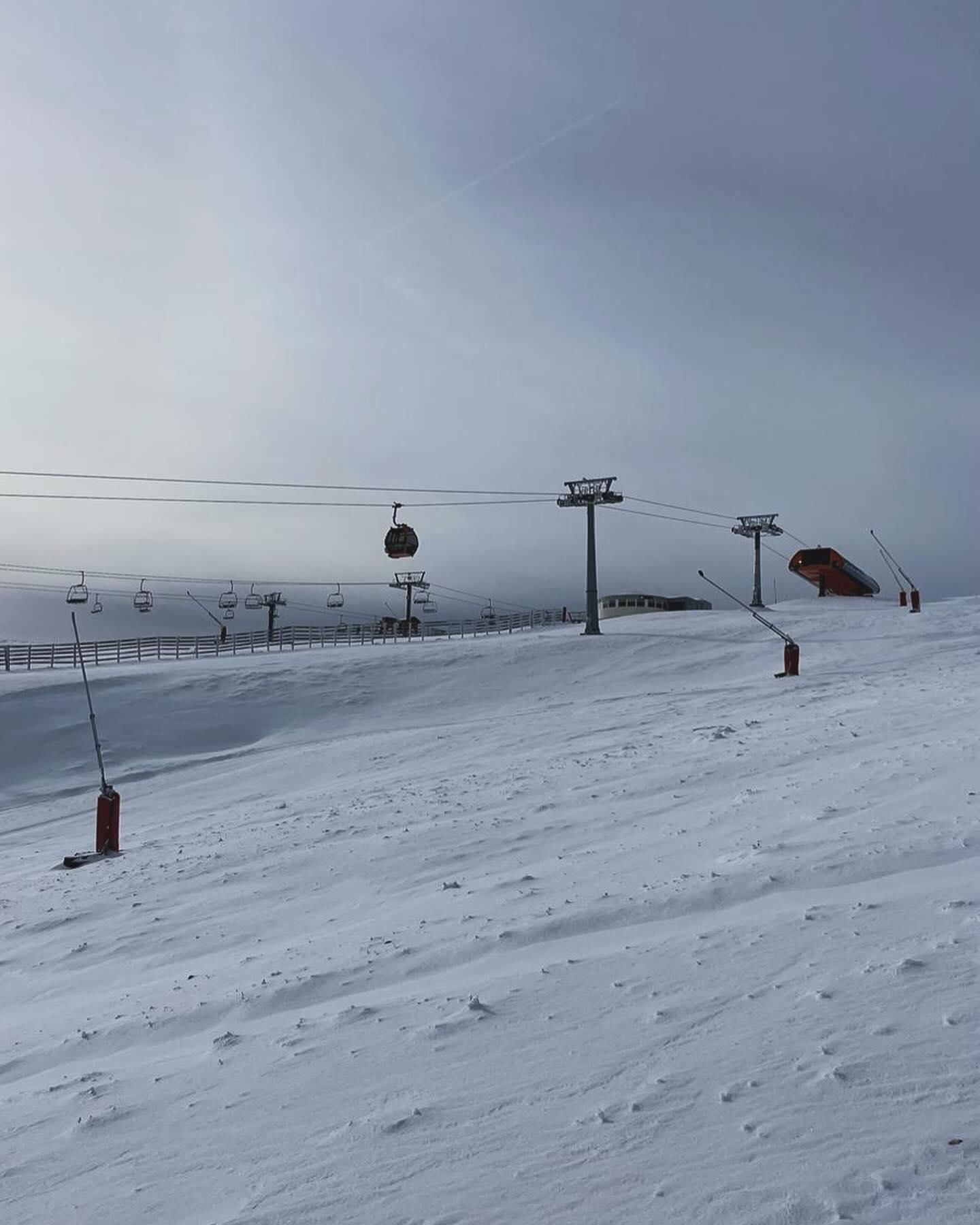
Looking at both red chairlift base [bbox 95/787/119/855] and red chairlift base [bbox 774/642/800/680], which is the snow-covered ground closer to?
red chairlift base [bbox 95/787/119/855]

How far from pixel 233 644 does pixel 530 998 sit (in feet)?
136

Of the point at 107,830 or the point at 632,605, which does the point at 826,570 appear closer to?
the point at 632,605

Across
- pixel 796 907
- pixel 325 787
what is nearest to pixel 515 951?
pixel 796 907

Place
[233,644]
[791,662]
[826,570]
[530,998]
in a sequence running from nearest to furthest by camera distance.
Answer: [530,998]
[791,662]
[233,644]
[826,570]

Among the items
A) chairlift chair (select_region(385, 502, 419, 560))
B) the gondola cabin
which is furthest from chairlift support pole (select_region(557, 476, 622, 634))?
the gondola cabin

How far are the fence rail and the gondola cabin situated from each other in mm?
20558

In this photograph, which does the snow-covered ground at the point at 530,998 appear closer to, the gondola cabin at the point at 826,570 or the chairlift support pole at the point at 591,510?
the chairlift support pole at the point at 591,510

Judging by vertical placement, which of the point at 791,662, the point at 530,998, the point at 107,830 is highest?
the point at 791,662

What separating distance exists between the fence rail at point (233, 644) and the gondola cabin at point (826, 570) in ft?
67.4

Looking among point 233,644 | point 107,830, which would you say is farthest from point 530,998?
point 233,644

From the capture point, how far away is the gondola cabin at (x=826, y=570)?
64.1m

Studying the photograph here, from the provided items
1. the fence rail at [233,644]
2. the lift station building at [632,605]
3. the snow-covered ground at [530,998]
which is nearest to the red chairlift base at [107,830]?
the snow-covered ground at [530,998]

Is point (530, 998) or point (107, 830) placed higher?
point (530, 998)

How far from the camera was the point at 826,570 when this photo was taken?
64.2 meters
